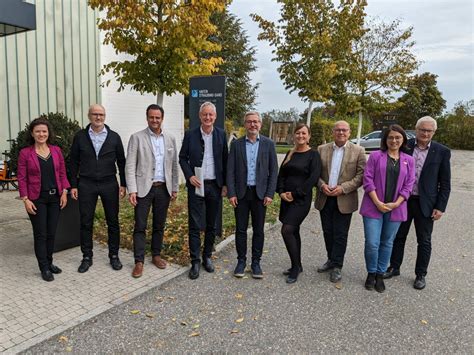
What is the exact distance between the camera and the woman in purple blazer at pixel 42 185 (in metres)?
3.97

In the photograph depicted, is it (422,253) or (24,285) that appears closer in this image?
(24,285)

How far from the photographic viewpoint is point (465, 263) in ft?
17.2

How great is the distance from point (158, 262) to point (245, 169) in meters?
1.61

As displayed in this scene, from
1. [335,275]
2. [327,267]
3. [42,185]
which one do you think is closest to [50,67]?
[42,185]

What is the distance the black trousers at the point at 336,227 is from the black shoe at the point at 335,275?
57 millimetres

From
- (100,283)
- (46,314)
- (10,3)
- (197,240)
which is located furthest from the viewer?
(10,3)

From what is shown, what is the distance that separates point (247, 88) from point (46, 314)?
2441cm

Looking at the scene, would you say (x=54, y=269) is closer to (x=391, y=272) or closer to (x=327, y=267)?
(x=327, y=267)

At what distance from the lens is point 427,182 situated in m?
4.09

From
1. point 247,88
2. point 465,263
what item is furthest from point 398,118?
point 465,263

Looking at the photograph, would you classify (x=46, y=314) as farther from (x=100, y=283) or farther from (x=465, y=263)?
(x=465, y=263)

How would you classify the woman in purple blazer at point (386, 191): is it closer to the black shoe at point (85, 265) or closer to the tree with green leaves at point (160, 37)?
the black shoe at point (85, 265)

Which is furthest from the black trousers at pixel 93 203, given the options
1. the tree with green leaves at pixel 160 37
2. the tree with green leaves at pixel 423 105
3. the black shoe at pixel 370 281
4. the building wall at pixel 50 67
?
the tree with green leaves at pixel 423 105

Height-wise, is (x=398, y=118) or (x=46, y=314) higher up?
(x=398, y=118)
